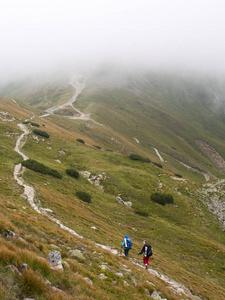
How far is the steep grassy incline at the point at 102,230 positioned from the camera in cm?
814

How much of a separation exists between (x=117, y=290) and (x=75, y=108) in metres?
160

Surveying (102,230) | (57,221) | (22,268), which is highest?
(22,268)

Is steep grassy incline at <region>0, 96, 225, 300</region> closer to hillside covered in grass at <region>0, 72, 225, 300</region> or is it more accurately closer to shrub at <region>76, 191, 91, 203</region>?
hillside covered in grass at <region>0, 72, 225, 300</region>

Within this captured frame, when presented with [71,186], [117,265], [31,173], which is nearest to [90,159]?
[71,186]

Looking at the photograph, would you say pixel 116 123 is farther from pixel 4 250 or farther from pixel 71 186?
pixel 4 250

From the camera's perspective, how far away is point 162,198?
3900 cm

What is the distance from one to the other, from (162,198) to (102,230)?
66.5 ft

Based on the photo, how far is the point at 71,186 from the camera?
33.6 m

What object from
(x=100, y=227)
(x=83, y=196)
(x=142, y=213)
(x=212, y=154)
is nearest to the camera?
(x=100, y=227)

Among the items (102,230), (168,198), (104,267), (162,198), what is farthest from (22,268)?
(168,198)

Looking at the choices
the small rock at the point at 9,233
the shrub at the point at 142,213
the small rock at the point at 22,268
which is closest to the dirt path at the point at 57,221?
the small rock at the point at 9,233

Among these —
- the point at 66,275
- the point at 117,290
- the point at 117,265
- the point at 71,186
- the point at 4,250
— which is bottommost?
the point at 71,186

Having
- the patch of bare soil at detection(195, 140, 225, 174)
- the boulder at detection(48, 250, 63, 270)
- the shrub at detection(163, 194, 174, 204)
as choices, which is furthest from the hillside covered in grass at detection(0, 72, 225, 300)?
the patch of bare soil at detection(195, 140, 225, 174)

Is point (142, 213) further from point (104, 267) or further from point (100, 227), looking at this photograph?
point (104, 267)
